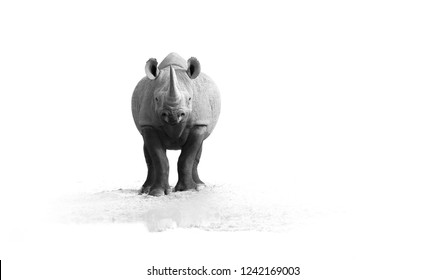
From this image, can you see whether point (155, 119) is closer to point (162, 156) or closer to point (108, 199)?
point (162, 156)

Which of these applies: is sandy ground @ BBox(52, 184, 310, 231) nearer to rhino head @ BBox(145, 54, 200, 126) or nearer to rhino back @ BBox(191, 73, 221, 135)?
rhino back @ BBox(191, 73, 221, 135)

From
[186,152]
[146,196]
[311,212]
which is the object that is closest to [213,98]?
[186,152]

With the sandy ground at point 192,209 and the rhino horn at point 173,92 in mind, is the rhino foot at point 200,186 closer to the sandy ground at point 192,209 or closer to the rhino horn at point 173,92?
the sandy ground at point 192,209

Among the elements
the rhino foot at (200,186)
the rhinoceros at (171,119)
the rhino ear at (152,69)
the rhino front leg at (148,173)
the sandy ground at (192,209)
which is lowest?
the sandy ground at (192,209)

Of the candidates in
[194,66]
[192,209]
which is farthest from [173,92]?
[192,209]

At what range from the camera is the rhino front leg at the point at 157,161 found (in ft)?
33.7

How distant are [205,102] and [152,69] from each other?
846 millimetres

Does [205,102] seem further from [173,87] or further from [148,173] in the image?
[148,173]

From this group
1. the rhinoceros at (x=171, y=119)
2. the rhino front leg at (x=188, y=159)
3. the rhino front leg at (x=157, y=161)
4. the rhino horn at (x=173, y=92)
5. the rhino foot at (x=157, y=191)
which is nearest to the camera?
the rhino horn at (x=173, y=92)

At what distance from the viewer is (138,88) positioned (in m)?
10.8

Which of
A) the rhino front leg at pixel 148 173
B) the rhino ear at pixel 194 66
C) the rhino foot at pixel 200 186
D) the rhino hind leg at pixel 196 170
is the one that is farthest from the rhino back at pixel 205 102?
the rhino front leg at pixel 148 173

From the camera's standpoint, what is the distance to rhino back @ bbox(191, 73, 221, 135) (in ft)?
34.0

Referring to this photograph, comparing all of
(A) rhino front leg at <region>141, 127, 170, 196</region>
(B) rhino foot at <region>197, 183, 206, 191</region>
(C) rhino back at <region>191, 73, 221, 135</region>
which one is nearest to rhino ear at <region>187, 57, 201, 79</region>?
(C) rhino back at <region>191, 73, 221, 135</region>

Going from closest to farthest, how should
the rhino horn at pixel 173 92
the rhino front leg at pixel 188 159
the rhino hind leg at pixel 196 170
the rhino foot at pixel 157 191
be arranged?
1. the rhino horn at pixel 173 92
2. the rhino foot at pixel 157 191
3. the rhino front leg at pixel 188 159
4. the rhino hind leg at pixel 196 170
